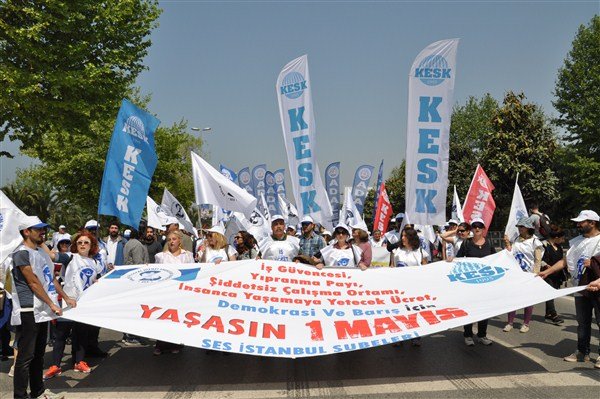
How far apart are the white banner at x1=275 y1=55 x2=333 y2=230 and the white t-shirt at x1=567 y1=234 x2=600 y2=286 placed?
4.41 meters

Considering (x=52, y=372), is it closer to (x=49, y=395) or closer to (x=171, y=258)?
(x=49, y=395)

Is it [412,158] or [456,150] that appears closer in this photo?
[412,158]

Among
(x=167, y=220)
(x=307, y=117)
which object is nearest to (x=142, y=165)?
(x=167, y=220)

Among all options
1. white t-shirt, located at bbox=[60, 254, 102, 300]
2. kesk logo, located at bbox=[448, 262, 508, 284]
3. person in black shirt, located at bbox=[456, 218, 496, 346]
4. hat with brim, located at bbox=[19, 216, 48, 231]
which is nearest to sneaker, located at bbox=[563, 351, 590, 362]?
person in black shirt, located at bbox=[456, 218, 496, 346]

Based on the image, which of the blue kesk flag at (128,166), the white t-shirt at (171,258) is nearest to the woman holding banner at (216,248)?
the white t-shirt at (171,258)

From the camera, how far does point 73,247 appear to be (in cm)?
721

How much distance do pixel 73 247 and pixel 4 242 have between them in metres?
1.36

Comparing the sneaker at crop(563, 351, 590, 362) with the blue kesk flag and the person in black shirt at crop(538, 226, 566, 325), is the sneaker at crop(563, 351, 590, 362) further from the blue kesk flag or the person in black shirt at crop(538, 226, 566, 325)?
the blue kesk flag

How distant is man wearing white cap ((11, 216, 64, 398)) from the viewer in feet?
17.5

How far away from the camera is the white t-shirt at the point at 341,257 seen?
25.8ft

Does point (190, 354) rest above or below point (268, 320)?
below

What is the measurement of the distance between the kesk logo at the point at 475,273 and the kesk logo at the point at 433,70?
11.4 ft

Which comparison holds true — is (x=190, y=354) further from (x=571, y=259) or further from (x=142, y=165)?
(x=571, y=259)

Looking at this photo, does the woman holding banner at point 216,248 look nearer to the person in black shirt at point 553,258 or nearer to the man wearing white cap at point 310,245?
the man wearing white cap at point 310,245
